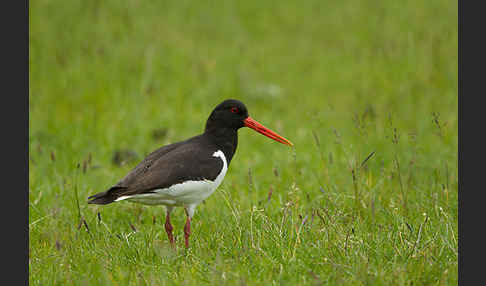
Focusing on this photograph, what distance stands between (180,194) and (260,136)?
3.79m

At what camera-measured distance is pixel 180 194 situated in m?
4.14

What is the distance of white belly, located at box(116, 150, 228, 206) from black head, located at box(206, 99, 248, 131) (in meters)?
0.55

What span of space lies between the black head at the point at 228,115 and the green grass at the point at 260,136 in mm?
587

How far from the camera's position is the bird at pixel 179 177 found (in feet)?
13.4

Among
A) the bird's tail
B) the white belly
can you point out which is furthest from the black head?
the bird's tail

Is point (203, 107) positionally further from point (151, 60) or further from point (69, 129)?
point (69, 129)

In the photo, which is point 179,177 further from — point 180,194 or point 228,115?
point 228,115

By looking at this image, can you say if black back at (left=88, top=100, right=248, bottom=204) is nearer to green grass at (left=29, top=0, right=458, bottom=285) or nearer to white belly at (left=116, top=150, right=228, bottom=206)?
white belly at (left=116, top=150, right=228, bottom=206)

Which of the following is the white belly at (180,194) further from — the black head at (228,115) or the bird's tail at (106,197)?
the black head at (228,115)

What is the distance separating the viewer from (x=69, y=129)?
7.33m

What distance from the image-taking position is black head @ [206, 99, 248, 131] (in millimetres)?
4641

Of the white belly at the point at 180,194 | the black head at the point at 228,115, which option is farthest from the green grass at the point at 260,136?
the black head at the point at 228,115

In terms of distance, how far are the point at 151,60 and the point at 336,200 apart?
215 inches

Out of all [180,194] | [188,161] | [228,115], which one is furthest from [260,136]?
[180,194]
